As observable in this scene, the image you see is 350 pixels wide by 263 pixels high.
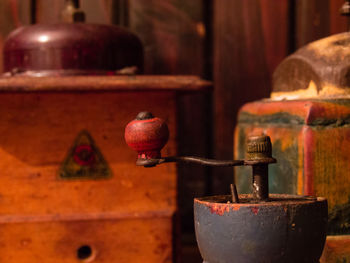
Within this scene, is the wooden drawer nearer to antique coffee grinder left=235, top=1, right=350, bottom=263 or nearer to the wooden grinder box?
the wooden grinder box

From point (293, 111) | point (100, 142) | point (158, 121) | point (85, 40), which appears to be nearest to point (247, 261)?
point (158, 121)

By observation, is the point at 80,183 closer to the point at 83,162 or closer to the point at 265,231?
the point at 83,162

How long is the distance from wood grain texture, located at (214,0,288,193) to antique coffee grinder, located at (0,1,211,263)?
33 cm

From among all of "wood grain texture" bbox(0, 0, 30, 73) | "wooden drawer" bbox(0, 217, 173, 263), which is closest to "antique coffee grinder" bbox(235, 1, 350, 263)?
"wooden drawer" bbox(0, 217, 173, 263)

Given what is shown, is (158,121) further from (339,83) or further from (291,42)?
(291,42)

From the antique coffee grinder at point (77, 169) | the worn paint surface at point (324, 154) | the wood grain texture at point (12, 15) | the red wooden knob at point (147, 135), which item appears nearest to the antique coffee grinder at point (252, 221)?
the red wooden knob at point (147, 135)

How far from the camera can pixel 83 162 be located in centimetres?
128

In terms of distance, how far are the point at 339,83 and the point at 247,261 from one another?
0.45 meters

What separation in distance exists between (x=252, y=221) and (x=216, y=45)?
0.88 meters

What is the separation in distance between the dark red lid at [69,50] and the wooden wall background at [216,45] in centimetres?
28

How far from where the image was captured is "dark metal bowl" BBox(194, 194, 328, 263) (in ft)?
2.65

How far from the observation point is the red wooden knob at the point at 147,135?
0.85 metres

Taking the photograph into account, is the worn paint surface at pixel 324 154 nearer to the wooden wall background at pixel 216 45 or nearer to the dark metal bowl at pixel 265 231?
the dark metal bowl at pixel 265 231

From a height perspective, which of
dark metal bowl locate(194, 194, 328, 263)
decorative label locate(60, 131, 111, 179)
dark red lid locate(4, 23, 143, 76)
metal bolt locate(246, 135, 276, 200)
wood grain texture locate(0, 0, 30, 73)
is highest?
wood grain texture locate(0, 0, 30, 73)
